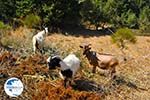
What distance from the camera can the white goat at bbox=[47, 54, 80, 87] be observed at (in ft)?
28.7

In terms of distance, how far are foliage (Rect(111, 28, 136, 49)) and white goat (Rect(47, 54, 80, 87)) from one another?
18.5 ft

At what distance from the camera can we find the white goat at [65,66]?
8742mm

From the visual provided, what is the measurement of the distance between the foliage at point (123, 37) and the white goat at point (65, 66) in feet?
18.5

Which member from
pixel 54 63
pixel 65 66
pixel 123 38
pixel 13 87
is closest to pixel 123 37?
pixel 123 38

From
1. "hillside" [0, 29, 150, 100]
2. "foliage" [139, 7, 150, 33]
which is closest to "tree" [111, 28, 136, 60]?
"hillside" [0, 29, 150, 100]

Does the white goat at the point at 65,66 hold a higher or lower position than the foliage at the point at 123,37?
higher

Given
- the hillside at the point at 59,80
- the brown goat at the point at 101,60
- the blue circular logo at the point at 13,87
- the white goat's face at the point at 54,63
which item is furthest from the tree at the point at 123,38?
the blue circular logo at the point at 13,87

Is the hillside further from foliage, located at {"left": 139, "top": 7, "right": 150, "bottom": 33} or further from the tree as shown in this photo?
foliage, located at {"left": 139, "top": 7, "right": 150, "bottom": 33}

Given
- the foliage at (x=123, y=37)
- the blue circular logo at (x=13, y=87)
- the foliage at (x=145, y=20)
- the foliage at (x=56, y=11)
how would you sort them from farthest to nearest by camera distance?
the foliage at (x=145, y=20), the foliage at (x=56, y=11), the foliage at (x=123, y=37), the blue circular logo at (x=13, y=87)

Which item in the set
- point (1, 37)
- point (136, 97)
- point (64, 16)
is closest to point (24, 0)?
point (64, 16)

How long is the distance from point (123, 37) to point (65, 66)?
6.07 m

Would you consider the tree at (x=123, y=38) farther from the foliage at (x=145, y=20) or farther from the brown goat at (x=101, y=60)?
the foliage at (x=145, y=20)

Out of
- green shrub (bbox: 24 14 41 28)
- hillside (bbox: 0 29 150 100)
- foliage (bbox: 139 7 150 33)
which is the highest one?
green shrub (bbox: 24 14 41 28)

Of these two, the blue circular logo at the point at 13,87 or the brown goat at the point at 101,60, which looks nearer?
the blue circular logo at the point at 13,87
